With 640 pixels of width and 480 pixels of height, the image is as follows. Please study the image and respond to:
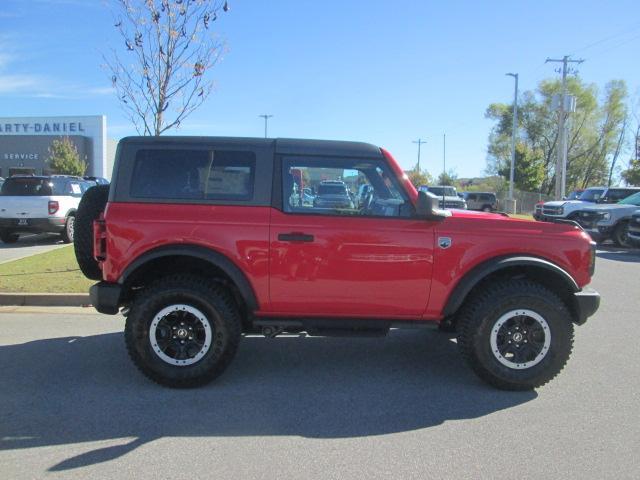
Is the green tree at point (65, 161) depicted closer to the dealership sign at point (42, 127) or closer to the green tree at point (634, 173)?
the dealership sign at point (42, 127)

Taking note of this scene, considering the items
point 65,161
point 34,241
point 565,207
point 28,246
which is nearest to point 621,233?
point 565,207

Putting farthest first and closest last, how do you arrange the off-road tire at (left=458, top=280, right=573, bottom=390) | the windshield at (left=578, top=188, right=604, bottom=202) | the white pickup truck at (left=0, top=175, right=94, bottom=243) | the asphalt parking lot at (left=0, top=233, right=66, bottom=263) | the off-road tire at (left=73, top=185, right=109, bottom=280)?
the windshield at (left=578, top=188, right=604, bottom=202) < the white pickup truck at (left=0, top=175, right=94, bottom=243) < the asphalt parking lot at (left=0, top=233, right=66, bottom=263) < the off-road tire at (left=73, top=185, right=109, bottom=280) < the off-road tire at (left=458, top=280, right=573, bottom=390)

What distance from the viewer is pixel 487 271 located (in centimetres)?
423

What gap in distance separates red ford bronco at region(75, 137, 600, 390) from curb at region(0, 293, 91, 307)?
3182 mm

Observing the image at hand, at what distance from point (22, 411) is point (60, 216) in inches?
400

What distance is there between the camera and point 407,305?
431 centimetres

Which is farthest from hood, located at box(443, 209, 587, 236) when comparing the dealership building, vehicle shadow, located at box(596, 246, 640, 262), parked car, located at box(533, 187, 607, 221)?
the dealership building

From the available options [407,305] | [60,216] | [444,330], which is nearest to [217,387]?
[407,305]

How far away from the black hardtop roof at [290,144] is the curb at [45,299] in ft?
12.0

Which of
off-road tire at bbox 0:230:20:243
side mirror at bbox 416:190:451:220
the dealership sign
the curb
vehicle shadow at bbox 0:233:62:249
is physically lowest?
the curb

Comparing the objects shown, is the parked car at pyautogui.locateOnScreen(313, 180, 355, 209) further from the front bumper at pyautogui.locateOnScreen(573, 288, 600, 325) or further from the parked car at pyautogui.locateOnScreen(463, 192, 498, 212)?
the parked car at pyautogui.locateOnScreen(463, 192, 498, 212)

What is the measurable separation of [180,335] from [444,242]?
2.29m

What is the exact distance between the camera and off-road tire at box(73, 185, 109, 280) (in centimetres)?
477

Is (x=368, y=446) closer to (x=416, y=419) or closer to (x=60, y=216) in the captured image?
(x=416, y=419)
